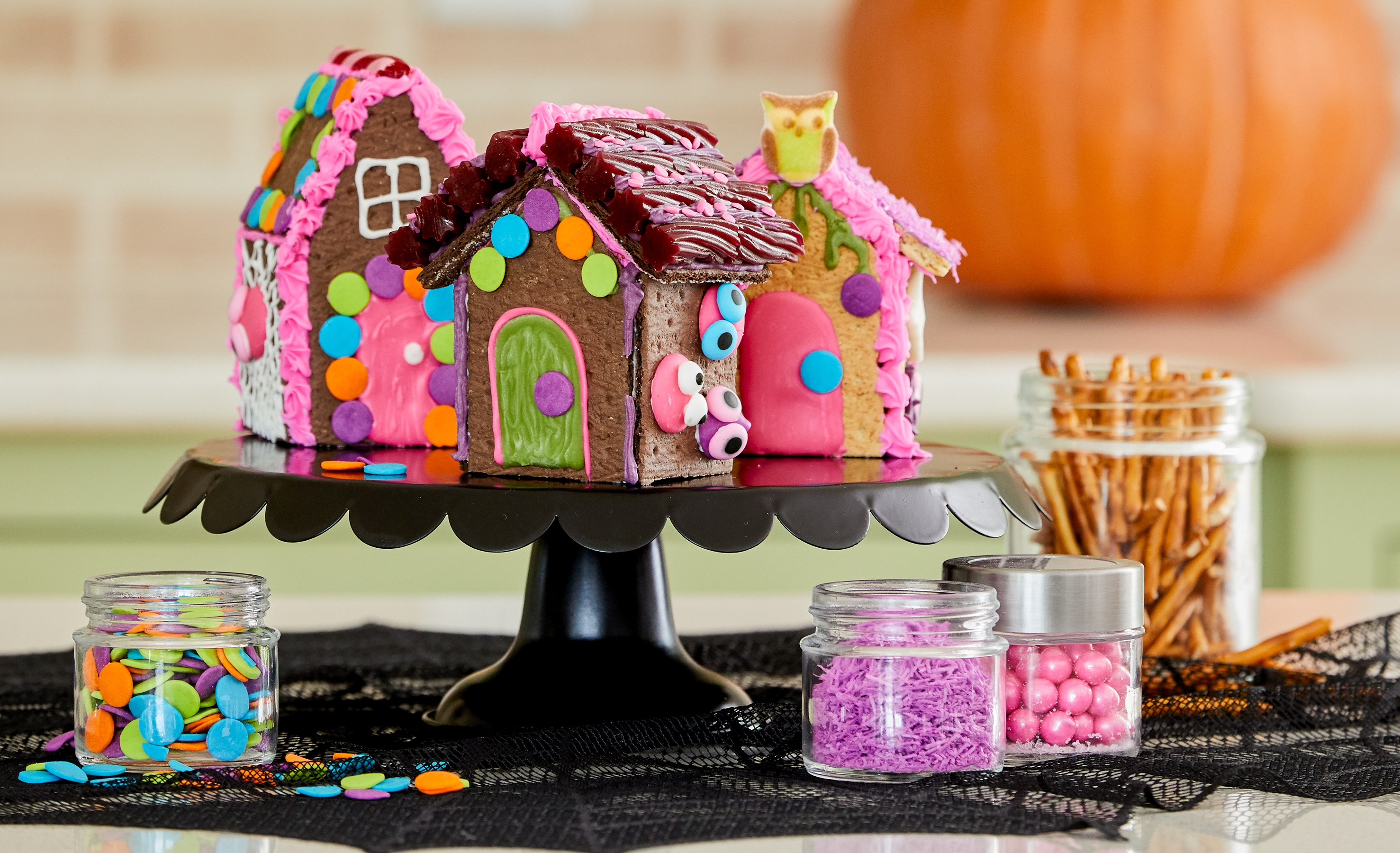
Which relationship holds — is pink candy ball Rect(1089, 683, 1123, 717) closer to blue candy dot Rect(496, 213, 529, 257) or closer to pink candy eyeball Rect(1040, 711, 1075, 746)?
pink candy eyeball Rect(1040, 711, 1075, 746)

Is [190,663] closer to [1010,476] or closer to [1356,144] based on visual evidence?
[1010,476]

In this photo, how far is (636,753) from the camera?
90 cm

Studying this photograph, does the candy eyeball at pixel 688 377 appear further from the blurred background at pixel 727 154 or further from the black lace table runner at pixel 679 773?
the blurred background at pixel 727 154

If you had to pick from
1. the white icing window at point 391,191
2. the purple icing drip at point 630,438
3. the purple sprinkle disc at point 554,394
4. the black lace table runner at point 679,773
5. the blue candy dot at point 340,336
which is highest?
the white icing window at point 391,191

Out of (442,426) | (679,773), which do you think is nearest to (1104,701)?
(679,773)

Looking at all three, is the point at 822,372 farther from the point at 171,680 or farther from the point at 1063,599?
the point at 171,680

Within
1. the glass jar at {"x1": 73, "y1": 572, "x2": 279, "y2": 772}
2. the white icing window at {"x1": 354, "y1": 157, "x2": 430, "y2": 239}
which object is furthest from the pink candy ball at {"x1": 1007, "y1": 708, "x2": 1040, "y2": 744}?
the white icing window at {"x1": 354, "y1": 157, "x2": 430, "y2": 239}

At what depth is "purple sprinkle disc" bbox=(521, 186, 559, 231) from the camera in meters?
0.91

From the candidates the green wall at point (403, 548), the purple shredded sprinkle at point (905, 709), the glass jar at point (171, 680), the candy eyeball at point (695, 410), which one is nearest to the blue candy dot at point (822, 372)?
the candy eyeball at point (695, 410)

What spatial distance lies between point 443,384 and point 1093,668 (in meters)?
0.44

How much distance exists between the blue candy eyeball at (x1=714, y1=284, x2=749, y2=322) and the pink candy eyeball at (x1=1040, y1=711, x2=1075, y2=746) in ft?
0.91

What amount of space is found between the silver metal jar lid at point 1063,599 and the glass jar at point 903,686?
3cm

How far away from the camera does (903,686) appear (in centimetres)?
82

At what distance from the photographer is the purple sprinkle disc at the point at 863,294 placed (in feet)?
3.29
